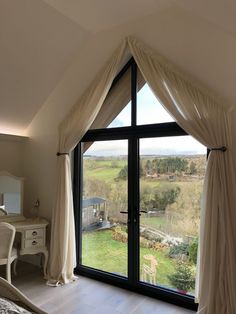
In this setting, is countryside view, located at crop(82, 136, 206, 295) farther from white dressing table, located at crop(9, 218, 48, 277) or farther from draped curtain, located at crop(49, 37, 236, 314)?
white dressing table, located at crop(9, 218, 48, 277)

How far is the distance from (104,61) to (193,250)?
2.62 metres

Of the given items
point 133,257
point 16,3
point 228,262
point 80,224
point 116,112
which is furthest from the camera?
point 80,224

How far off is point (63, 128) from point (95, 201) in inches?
45.2

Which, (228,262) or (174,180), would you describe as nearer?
(228,262)

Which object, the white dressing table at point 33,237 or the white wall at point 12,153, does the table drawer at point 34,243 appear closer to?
the white dressing table at point 33,237

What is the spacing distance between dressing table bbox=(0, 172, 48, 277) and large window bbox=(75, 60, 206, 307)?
53cm

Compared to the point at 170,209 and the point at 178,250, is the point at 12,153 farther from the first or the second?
the point at 178,250

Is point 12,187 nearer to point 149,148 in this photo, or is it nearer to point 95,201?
point 95,201

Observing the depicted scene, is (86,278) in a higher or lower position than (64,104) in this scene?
lower

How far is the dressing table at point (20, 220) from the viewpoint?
3.68m

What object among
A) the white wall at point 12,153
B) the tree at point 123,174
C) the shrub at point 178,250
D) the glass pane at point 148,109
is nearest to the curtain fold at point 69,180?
the glass pane at point 148,109

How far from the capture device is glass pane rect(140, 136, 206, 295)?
121 inches

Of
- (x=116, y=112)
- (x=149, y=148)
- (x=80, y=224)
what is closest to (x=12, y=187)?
(x=80, y=224)

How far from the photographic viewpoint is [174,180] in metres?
3.21
